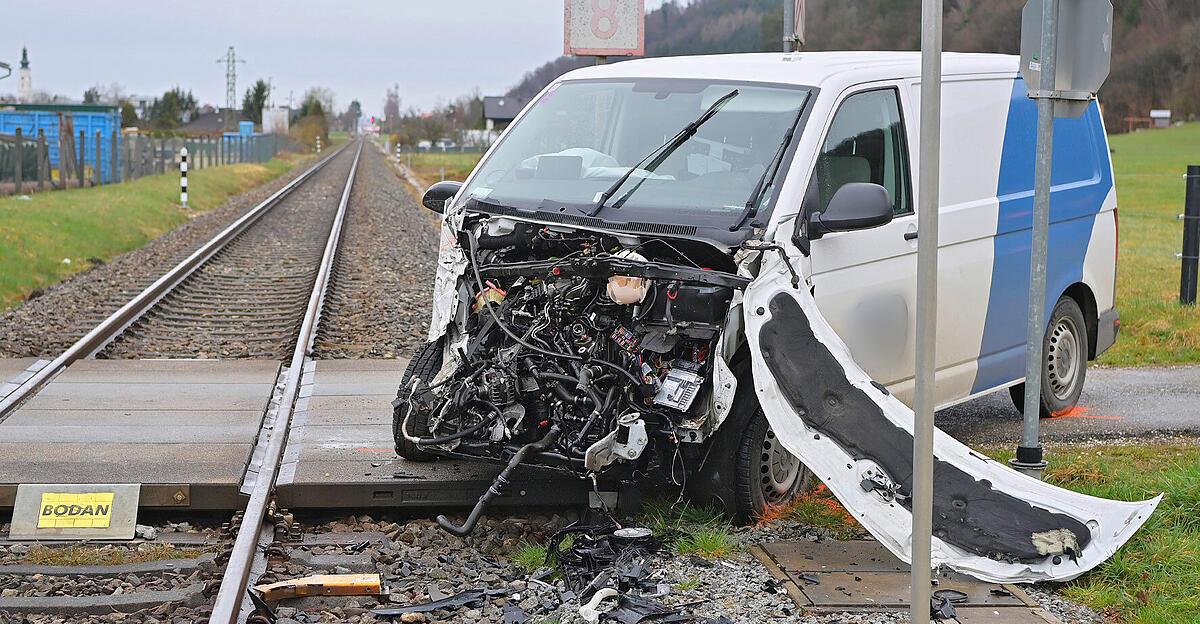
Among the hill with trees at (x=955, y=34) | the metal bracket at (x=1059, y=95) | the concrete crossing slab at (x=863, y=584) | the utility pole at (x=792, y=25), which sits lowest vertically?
the concrete crossing slab at (x=863, y=584)

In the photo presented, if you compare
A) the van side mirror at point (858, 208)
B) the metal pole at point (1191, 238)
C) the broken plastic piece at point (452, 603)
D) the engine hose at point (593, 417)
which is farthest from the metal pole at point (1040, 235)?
the metal pole at point (1191, 238)

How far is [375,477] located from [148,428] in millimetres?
1759

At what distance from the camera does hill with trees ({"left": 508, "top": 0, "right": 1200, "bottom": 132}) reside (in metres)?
51.6

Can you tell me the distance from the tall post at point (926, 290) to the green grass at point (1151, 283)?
304 inches

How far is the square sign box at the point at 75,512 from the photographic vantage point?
575cm

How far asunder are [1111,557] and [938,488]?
704 millimetres

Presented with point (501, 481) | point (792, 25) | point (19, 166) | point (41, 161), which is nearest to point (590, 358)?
point (501, 481)

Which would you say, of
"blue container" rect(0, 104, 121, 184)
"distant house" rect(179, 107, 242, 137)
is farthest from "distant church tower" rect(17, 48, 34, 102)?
"blue container" rect(0, 104, 121, 184)

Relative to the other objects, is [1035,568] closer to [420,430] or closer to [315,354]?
[420,430]

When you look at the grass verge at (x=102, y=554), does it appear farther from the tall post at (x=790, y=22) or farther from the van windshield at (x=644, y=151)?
the tall post at (x=790, y=22)

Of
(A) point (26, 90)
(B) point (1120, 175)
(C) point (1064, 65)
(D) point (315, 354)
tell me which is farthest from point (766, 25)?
(A) point (26, 90)

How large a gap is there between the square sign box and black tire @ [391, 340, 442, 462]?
3.97 ft

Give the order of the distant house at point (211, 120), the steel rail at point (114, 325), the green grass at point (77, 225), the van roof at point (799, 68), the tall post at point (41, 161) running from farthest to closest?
the distant house at point (211, 120) → the tall post at point (41, 161) → the green grass at point (77, 225) → the steel rail at point (114, 325) → the van roof at point (799, 68)

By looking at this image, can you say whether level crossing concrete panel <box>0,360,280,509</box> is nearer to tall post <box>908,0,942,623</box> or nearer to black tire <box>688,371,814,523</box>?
black tire <box>688,371,814,523</box>
